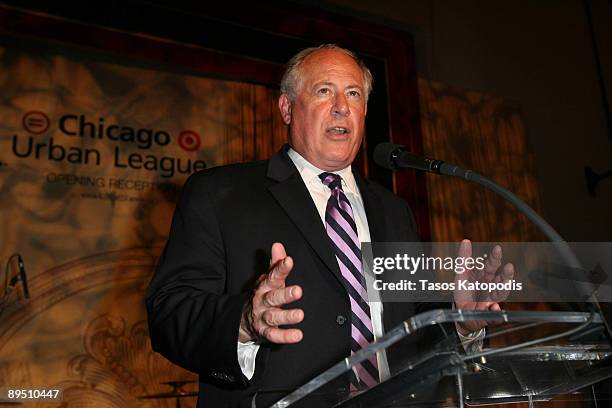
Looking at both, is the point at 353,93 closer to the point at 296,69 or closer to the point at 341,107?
the point at 341,107

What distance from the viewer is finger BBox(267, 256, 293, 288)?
0.87 m

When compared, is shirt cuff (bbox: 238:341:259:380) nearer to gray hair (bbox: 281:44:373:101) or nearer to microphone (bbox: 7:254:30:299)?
gray hair (bbox: 281:44:373:101)

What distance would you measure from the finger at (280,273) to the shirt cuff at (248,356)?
256mm

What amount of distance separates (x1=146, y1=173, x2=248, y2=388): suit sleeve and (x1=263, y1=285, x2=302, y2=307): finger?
0.14m

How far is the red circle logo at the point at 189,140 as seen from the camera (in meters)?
4.21

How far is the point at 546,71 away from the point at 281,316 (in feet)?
15.5

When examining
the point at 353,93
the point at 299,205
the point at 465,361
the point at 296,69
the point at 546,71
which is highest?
the point at 546,71

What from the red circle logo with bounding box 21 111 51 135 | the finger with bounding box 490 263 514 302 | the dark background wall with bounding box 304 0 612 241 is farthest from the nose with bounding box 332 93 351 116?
the dark background wall with bounding box 304 0 612 241

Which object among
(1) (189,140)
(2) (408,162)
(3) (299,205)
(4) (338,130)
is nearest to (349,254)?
(3) (299,205)

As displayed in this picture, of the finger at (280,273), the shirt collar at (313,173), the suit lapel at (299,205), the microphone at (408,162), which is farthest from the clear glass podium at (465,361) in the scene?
the shirt collar at (313,173)

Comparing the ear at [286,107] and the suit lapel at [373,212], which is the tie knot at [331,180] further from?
the ear at [286,107]

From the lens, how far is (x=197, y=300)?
1184mm

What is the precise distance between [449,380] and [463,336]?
2.5 inches

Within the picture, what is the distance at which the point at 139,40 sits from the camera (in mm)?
3666
